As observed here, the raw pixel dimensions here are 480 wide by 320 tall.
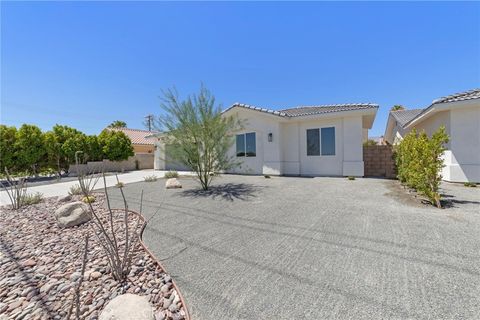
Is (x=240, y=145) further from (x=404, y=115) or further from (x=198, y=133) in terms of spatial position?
(x=404, y=115)

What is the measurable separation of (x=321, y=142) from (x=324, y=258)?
32.1 feet

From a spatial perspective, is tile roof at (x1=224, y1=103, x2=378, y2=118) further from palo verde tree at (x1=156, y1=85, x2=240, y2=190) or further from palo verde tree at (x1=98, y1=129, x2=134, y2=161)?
palo verde tree at (x1=98, y1=129, x2=134, y2=161)

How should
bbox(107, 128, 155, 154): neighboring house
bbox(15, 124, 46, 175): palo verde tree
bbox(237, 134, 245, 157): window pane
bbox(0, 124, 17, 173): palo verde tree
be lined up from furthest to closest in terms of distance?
1. bbox(107, 128, 155, 154): neighboring house
2. bbox(15, 124, 46, 175): palo verde tree
3. bbox(0, 124, 17, 173): palo verde tree
4. bbox(237, 134, 245, 157): window pane

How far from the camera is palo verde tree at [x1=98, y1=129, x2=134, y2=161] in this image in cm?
1964

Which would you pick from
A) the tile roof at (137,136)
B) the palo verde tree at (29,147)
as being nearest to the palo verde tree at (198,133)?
the palo verde tree at (29,147)

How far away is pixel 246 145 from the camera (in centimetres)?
1368

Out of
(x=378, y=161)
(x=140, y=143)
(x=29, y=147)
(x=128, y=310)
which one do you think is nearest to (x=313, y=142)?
(x=378, y=161)

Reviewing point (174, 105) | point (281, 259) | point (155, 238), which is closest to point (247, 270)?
point (281, 259)

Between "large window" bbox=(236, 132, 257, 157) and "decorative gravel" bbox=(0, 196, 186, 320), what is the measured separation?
10012mm

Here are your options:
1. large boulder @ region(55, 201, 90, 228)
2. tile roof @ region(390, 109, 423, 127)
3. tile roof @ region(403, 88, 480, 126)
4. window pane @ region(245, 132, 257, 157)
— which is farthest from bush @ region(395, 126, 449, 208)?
tile roof @ region(390, 109, 423, 127)

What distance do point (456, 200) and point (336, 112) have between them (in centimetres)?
633

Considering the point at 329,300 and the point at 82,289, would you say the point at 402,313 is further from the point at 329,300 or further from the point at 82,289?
the point at 82,289

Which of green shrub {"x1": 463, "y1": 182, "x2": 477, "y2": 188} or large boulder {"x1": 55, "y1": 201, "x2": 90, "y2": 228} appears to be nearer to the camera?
large boulder {"x1": 55, "y1": 201, "x2": 90, "y2": 228}

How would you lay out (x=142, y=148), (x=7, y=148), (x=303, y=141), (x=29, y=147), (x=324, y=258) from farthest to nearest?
(x=142, y=148)
(x=29, y=147)
(x=7, y=148)
(x=303, y=141)
(x=324, y=258)
